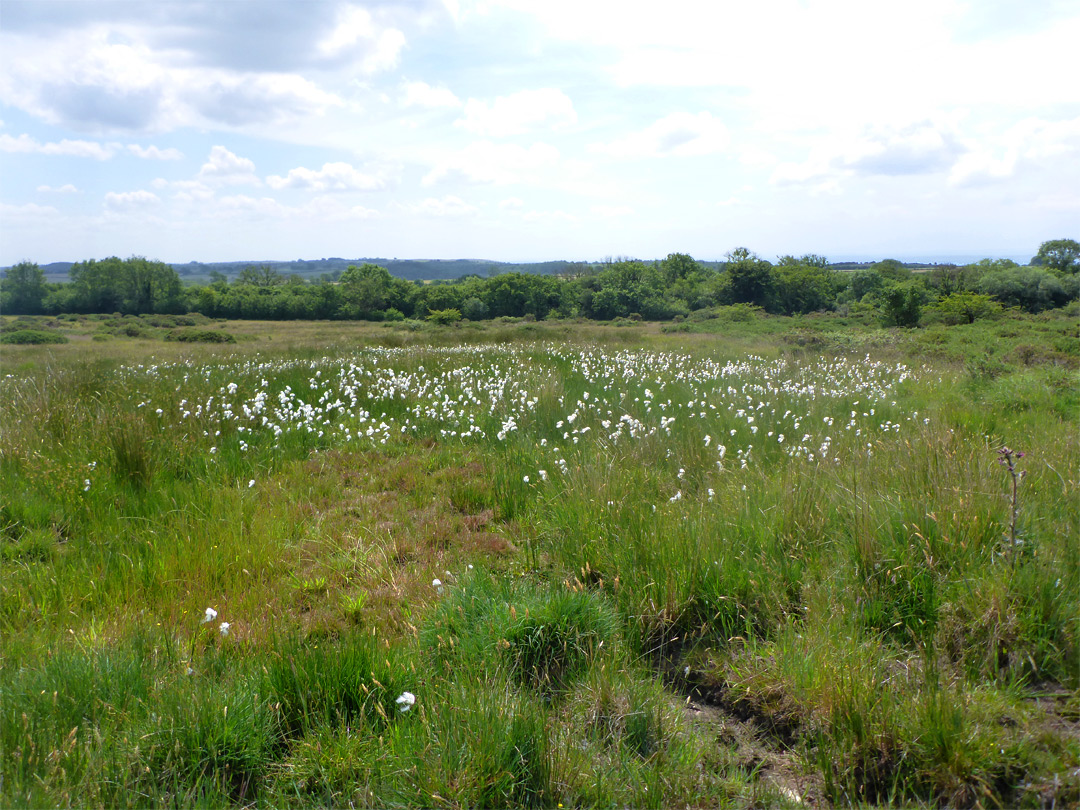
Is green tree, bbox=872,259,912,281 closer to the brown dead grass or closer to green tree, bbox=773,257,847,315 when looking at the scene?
green tree, bbox=773,257,847,315

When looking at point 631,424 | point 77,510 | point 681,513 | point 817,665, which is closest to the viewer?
point 817,665

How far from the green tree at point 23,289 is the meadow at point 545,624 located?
58.2 meters

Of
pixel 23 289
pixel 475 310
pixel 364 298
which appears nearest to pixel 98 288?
pixel 23 289

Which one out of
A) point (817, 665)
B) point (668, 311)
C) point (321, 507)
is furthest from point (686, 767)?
point (668, 311)

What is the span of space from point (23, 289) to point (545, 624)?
67.9m

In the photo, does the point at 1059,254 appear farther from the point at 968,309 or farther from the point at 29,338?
the point at 29,338

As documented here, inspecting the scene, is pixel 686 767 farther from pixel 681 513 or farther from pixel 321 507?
pixel 321 507

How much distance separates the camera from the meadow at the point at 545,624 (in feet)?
6.77

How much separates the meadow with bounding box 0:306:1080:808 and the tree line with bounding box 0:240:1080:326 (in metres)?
25.6

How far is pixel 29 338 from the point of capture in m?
30.8

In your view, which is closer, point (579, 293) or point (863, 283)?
point (863, 283)

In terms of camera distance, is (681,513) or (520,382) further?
(520,382)

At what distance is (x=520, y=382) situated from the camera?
984cm

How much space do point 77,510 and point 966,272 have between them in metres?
38.8
